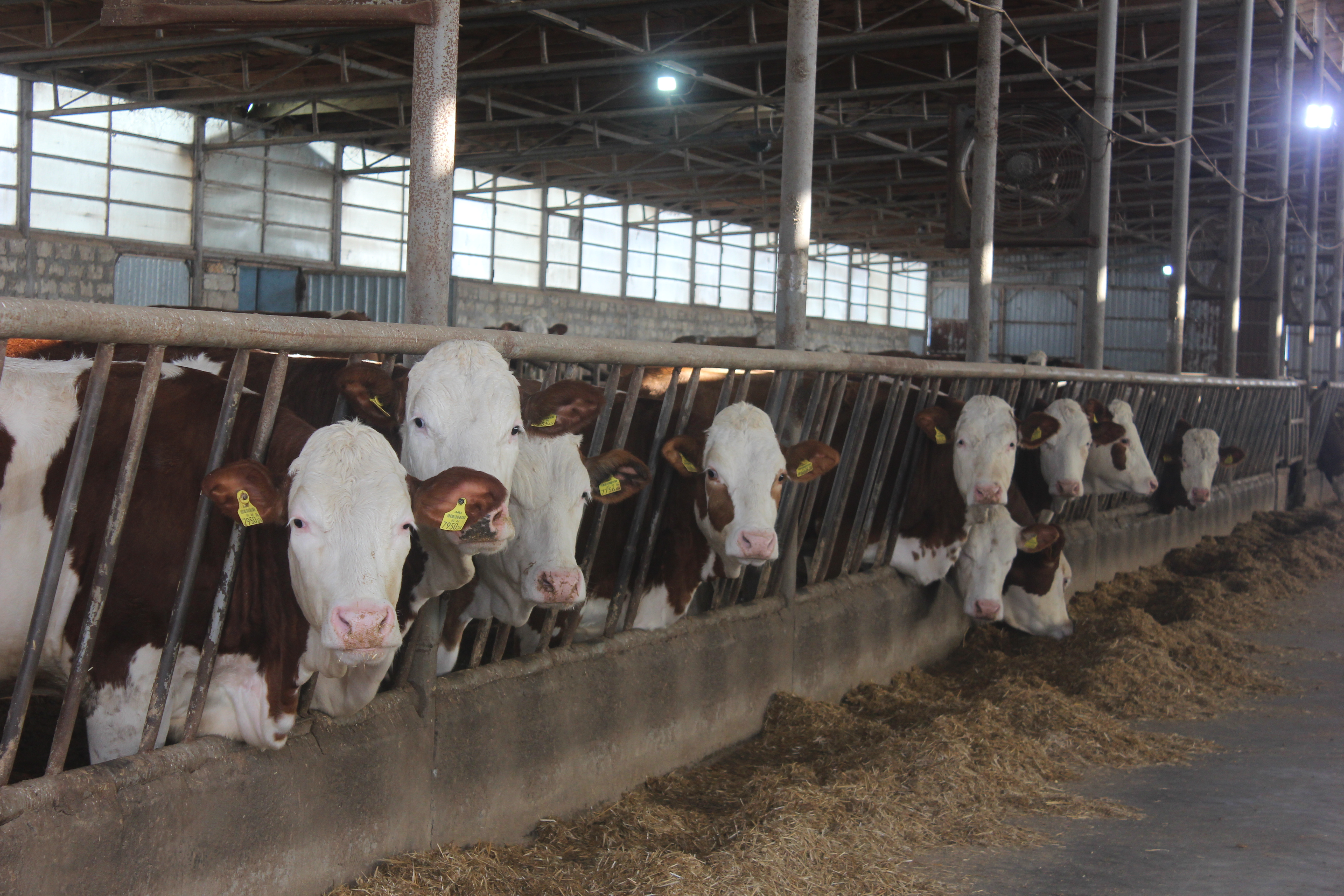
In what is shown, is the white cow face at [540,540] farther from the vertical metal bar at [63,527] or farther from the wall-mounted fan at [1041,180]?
the wall-mounted fan at [1041,180]

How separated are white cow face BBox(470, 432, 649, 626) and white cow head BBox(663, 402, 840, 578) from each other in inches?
24.4

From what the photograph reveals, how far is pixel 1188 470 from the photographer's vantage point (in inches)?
394

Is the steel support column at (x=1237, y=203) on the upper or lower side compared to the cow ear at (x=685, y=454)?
upper

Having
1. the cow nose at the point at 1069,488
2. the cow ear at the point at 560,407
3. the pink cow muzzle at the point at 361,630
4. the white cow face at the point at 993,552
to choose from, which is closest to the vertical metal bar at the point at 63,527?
the pink cow muzzle at the point at 361,630

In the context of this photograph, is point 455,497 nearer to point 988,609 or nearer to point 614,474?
point 614,474

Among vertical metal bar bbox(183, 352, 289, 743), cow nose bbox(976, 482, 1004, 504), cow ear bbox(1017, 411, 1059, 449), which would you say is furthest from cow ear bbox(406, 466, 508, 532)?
cow ear bbox(1017, 411, 1059, 449)

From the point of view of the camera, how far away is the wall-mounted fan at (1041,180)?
33.3ft

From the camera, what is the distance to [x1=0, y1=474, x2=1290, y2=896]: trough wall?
254 cm

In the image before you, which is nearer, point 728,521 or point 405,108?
point 728,521

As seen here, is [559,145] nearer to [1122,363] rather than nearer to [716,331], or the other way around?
[716,331]

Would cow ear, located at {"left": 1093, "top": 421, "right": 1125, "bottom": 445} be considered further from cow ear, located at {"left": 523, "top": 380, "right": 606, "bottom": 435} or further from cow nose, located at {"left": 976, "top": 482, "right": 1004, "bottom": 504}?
cow ear, located at {"left": 523, "top": 380, "right": 606, "bottom": 435}

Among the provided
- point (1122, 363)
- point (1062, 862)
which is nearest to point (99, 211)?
point (1062, 862)

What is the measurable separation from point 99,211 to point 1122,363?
31132 millimetres

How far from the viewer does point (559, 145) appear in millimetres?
21062
